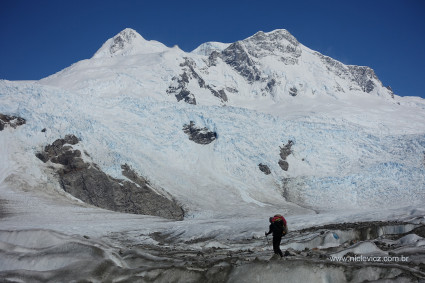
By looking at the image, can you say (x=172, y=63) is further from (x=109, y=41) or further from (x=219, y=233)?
(x=219, y=233)

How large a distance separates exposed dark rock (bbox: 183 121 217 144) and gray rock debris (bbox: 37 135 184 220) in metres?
20.5

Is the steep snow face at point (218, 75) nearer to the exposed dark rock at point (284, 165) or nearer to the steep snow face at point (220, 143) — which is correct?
the steep snow face at point (220, 143)

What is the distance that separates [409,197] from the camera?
71.6 m

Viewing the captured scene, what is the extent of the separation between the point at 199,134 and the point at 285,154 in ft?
66.5

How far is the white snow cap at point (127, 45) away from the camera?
17277 centimetres

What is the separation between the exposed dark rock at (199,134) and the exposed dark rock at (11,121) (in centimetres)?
3427

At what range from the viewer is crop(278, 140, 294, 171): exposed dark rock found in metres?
91.2

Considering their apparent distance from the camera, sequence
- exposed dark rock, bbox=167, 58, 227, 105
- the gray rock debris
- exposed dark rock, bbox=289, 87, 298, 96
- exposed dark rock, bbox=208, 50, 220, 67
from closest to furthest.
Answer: the gray rock debris, exposed dark rock, bbox=167, 58, 227, 105, exposed dark rock, bbox=289, 87, 298, 96, exposed dark rock, bbox=208, 50, 220, 67

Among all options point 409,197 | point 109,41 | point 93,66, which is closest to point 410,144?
point 409,197

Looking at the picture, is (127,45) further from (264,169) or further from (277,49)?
(264,169)

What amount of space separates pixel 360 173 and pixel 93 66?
97.8 m

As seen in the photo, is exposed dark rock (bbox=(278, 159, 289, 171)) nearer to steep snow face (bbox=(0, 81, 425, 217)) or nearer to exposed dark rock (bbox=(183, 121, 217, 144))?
steep snow face (bbox=(0, 81, 425, 217))

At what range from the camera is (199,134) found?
92312 mm

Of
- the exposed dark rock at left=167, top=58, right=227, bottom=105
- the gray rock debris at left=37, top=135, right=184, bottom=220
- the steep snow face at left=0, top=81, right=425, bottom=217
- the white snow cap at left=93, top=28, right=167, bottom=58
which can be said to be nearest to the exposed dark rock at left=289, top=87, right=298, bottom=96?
the exposed dark rock at left=167, top=58, right=227, bottom=105
